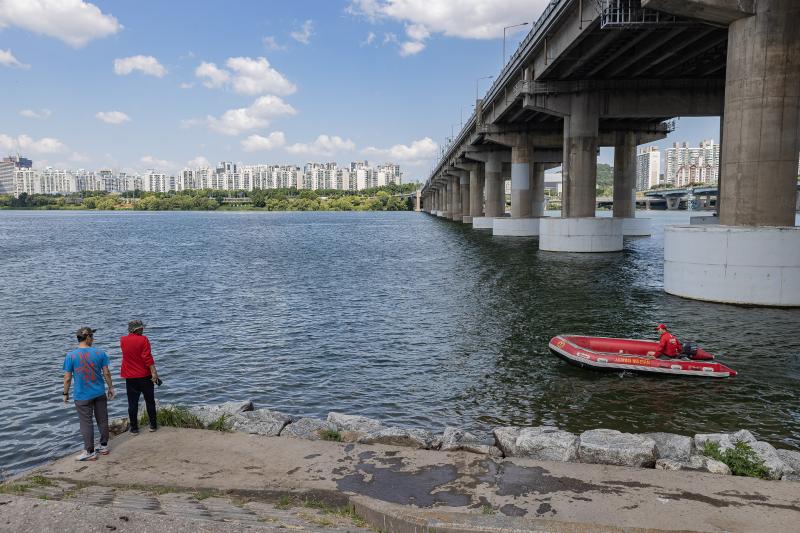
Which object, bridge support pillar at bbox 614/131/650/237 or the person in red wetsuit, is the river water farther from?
bridge support pillar at bbox 614/131/650/237

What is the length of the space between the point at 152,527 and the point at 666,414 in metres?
11.8

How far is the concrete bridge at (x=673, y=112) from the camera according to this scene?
2523 centimetres

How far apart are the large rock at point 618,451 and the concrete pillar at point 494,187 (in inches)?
3339

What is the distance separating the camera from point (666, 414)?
1459cm

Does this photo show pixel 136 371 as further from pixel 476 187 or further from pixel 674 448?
pixel 476 187

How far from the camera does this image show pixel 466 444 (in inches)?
424

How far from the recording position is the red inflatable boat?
56.5 ft

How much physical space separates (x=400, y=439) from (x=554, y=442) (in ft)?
8.72

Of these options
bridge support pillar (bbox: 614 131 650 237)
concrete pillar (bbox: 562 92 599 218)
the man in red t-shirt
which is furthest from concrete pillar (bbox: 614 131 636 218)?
the man in red t-shirt

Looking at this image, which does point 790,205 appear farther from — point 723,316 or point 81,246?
point 81,246

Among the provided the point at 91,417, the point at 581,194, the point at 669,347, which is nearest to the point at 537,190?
the point at 581,194

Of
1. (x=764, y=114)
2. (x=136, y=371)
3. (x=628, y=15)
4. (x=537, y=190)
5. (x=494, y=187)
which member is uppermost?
(x=628, y=15)

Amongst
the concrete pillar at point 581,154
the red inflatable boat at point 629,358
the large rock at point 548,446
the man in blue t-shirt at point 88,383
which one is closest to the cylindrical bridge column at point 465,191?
the concrete pillar at point 581,154

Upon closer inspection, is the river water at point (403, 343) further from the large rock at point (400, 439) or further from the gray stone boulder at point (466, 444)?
the large rock at point (400, 439)
